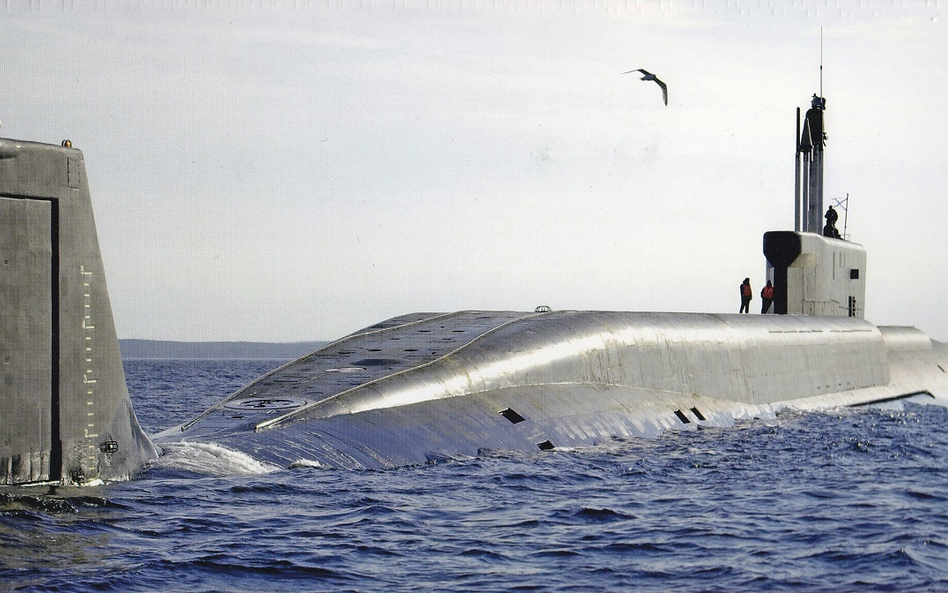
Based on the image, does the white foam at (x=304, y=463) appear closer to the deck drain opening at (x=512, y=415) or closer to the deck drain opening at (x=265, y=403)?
the deck drain opening at (x=265, y=403)

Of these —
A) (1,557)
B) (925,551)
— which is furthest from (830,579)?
(1,557)

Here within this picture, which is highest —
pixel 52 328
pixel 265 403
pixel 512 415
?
pixel 52 328

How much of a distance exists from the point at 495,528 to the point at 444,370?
645 centimetres

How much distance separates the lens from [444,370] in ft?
55.1

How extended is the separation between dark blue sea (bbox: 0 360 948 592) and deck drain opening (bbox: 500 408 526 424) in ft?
4.09

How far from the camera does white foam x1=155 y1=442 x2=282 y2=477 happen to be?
12156mm

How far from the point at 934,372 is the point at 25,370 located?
28774mm

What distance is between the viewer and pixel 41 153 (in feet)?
31.8

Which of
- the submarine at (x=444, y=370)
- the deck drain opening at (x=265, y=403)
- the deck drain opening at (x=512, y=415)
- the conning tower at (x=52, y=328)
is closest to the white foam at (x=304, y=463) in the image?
the submarine at (x=444, y=370)

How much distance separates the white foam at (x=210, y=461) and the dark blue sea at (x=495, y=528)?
30mm

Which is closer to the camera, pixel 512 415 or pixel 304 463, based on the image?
pixel 304 463

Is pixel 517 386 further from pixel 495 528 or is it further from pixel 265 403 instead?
pixel 495 528

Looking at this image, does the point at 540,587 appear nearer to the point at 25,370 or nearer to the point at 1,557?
the point at 1,557

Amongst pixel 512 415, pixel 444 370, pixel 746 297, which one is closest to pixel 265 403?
pixel 444 370
